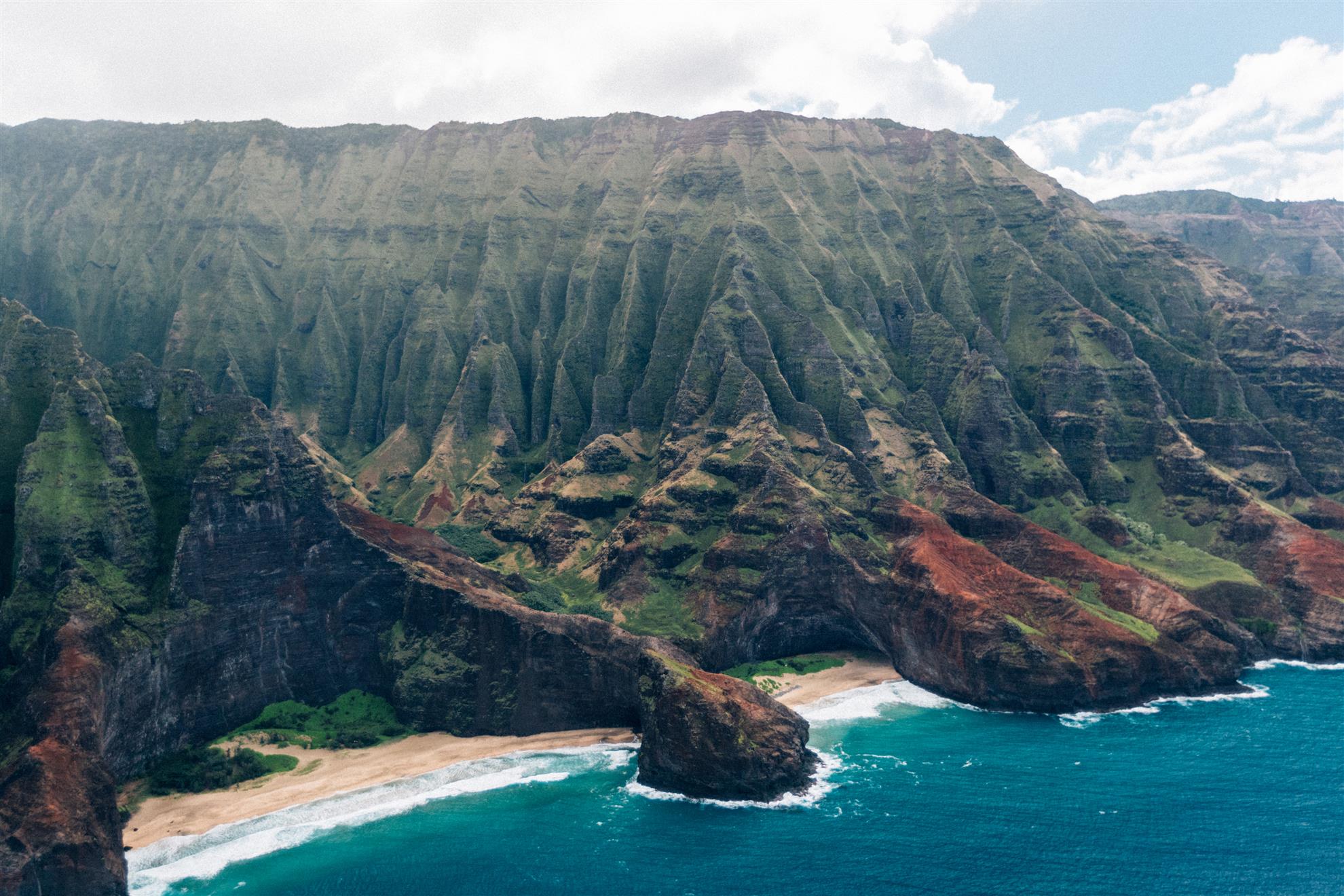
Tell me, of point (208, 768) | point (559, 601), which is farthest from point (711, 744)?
point (208, 768)

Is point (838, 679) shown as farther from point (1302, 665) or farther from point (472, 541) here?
point (472, 541)

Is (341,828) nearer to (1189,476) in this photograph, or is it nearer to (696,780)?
(696,780)

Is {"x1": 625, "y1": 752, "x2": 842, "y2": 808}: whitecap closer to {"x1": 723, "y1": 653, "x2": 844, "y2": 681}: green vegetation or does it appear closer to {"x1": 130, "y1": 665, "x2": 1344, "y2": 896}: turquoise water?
{"x1": 130, "y1": 665, "x2": 1344, "y2": 896}: turquoise water

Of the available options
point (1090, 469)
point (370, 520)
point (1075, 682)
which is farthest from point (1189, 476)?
point (370, 520)

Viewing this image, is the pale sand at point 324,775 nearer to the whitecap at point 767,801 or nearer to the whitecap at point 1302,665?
the whitecap at point 767,801

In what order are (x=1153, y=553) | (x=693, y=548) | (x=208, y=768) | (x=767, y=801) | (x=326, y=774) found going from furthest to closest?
(x=1153, y=553)
(x=693, y=548)
(x=326, y=774)
(x=208, y=768)
(x=767, y=801)
